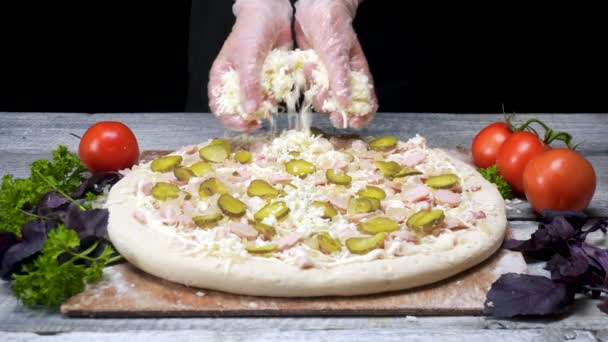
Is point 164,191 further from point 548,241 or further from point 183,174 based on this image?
point 548,241

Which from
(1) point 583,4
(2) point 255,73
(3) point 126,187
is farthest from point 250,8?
(1) point 583,4

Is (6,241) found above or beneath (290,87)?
beneath

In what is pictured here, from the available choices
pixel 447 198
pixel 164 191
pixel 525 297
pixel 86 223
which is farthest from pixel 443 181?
pixel 86 223

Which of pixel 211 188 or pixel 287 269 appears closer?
pixel 287 269

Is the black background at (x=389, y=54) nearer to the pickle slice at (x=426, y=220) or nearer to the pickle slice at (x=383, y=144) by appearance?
the pickle slice at (x=383, y=144)

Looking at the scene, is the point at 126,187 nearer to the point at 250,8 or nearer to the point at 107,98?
the point at 250,8
